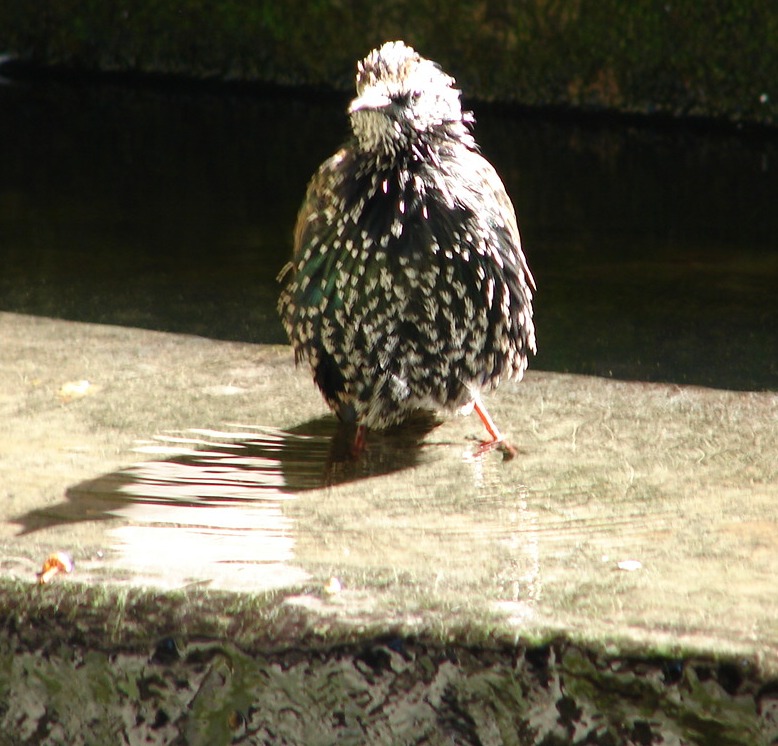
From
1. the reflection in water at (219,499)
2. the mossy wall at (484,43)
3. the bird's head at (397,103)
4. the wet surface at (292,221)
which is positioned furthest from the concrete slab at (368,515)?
the mossy wall at (484,43)

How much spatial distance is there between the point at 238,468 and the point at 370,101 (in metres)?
0.89

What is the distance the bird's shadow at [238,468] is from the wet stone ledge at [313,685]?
394mm

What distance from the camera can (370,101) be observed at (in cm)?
289

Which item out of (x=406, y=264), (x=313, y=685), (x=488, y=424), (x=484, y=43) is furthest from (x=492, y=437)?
(x=484, y=43)

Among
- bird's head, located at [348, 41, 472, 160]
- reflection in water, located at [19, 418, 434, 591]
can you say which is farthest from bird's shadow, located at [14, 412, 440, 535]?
bird's head, located at [348, 41, 472, 160]

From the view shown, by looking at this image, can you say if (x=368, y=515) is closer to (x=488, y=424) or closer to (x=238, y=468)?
(x=238, y=468)

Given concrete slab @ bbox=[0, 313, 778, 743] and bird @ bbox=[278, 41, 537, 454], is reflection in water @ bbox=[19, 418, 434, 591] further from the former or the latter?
bird @ bbox=[278, 41, 537, 454]

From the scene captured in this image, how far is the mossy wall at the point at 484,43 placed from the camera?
6.80 metres

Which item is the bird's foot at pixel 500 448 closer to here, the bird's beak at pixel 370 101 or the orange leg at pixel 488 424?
the orange leg at pixel 488 424

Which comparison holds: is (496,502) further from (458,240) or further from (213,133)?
(213,133)

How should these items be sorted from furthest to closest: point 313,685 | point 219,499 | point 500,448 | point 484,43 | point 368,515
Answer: point 484,43, point 500,448, point 219,499, point 368,515, point 313,685

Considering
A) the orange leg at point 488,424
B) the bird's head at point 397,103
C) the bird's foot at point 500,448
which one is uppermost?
the bird's head at point 397,103

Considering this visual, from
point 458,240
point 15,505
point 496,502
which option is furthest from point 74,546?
point 458,240

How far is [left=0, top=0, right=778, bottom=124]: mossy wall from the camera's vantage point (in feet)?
22.3
